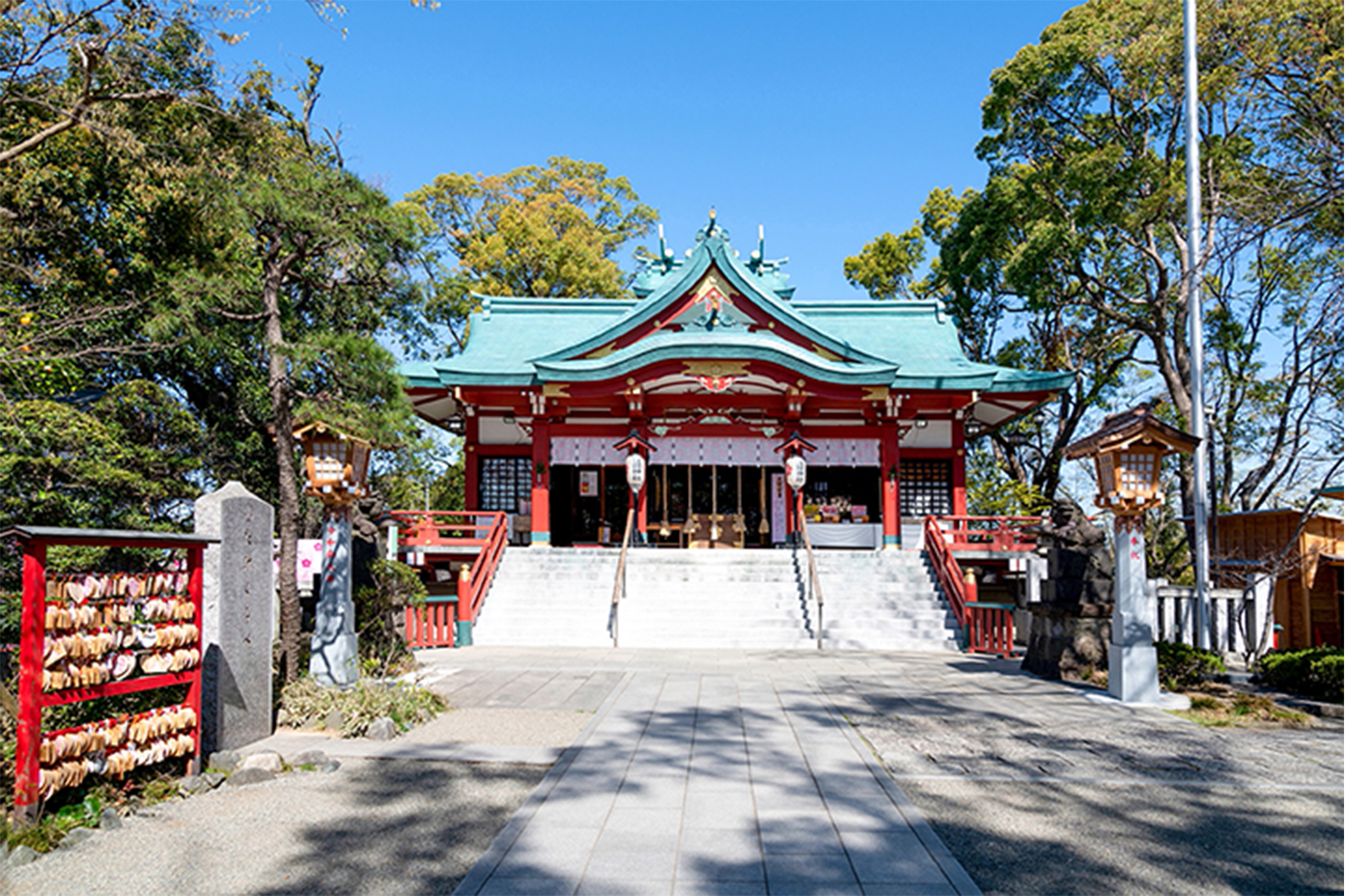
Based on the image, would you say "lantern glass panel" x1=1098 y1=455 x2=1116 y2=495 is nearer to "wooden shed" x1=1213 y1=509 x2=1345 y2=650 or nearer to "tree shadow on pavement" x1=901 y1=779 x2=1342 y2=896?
"tree shadow on pavement" x1=901 y1=779 x2=1342 y2=896

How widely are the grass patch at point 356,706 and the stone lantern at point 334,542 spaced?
2.25ft

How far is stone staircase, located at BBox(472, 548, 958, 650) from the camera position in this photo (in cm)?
1227

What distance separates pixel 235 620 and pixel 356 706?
1300 mm

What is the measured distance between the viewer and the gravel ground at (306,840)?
3545mm

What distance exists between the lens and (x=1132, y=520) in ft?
26.5

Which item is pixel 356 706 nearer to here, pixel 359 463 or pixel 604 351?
pixel 359 463

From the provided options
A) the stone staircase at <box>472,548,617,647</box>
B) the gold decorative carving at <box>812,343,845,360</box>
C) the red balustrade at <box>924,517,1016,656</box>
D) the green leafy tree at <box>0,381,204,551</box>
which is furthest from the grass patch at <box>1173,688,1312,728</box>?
the green leafy tree at <box>0,381,204,551</box>

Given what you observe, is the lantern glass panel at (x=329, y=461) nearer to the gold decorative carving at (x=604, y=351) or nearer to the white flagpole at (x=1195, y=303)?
the gold decorative carving at (x=604, y=351)

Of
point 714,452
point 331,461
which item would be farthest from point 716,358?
point 331,461

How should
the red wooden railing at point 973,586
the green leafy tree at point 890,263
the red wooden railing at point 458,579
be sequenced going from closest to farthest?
the red wooden railing at point 973,586 → the red wooden railing at point 458,579 → the green leafy tree at point 890,263

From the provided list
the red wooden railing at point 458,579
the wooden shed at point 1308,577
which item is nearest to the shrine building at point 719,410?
the red wooden railing at point 458,579

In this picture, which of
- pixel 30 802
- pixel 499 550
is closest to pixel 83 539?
pixel 30 802

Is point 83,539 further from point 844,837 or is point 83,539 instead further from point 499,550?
point 499,550

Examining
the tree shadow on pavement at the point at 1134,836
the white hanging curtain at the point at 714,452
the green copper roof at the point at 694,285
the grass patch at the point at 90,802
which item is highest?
the green copper roof at the point at 694,285
